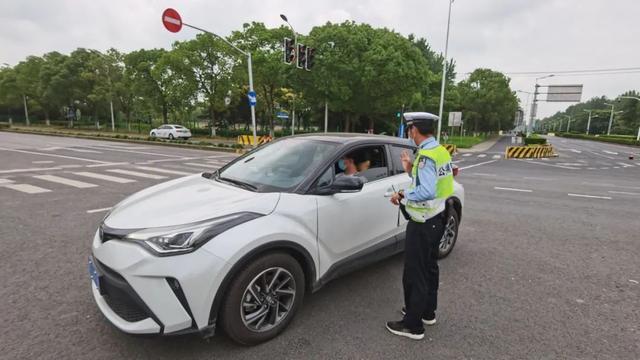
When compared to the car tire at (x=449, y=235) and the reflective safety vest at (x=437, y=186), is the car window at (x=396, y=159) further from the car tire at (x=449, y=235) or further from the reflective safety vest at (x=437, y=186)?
the reflective safety vest at (x=437, y=186)

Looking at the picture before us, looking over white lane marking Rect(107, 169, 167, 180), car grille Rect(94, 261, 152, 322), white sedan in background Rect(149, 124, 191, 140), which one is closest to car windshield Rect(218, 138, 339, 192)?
car grille Rect(94, 261, 152, 322)

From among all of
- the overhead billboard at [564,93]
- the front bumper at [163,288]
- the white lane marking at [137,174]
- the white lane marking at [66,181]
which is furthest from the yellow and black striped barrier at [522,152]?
the front bumper at [163,288]

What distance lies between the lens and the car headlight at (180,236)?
2.12 m

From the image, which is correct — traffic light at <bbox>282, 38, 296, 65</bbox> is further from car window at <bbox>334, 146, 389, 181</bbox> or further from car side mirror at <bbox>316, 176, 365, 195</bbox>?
car side mirror at <bbox>316, 176, 365, 195</bbox>

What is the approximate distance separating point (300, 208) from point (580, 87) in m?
34.2

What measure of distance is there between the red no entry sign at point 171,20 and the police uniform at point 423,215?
14.2 m

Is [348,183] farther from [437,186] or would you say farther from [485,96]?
[485,96]

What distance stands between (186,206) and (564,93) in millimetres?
34898

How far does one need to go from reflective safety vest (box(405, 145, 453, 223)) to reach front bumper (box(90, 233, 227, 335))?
1.42 metres

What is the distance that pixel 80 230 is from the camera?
516 centimetres

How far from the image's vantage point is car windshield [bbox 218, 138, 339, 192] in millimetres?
2945

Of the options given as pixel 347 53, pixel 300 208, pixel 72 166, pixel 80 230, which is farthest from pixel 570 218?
pixel 347 53

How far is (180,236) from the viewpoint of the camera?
2.16m

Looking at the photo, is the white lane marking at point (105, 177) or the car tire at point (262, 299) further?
the white lane marking at point (105, 177)
